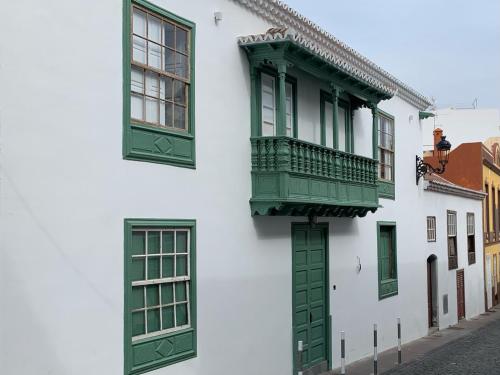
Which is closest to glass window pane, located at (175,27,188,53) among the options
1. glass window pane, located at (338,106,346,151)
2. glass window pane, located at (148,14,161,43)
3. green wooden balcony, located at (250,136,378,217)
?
glass window pane, located at (148,14,161,43)

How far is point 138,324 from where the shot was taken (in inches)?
334

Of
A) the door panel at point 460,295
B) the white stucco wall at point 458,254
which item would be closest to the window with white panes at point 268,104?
the white stucco wall at point 458,254

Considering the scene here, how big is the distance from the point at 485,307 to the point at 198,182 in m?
22.8

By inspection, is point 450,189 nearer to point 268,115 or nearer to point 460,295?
point 460,295

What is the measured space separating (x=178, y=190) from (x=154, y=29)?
214cm

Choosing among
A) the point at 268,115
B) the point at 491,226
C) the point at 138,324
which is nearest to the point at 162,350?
the point at 138,324

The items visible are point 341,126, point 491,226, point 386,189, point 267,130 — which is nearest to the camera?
point 267,130

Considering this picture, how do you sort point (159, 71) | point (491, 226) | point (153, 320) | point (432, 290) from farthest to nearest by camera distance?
point (491, 226)
point (432, 290)
point (159, 71)
point (153, 320)

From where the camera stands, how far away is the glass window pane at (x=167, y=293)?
8.90m

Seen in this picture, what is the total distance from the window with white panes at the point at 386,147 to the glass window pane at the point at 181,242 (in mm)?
8157

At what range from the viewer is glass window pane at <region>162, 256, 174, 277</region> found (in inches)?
352

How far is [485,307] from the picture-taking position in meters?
29.0

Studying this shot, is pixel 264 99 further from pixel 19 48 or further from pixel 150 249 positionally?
pixel 19 48

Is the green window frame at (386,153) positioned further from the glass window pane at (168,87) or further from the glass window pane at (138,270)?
the glass window pane at (138,270)
